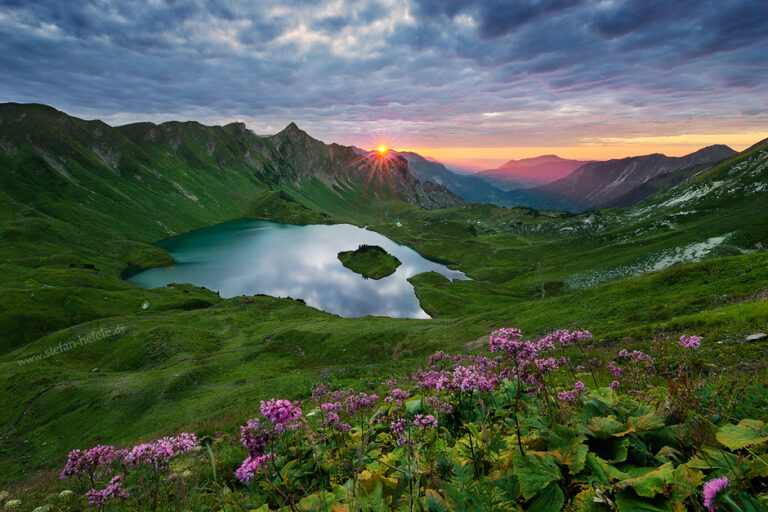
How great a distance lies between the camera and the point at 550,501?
3.35 meters

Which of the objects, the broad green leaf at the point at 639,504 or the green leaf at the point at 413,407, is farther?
the green leaf at the point at 413,407

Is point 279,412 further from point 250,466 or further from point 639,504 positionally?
point 639,504

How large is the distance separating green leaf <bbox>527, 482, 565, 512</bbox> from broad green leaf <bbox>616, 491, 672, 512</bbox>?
1.73ft

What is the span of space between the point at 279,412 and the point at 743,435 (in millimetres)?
5529

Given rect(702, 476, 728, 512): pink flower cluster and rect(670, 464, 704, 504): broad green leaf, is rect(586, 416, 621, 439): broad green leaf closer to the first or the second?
rect(670, 464, 704, 504): broad green leaf

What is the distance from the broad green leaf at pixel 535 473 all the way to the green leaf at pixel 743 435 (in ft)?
6.10

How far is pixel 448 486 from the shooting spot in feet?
11.0

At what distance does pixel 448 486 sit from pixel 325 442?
573 cm

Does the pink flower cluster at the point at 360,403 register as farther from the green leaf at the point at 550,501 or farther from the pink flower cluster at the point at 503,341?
the green leaf at the point at 550,501

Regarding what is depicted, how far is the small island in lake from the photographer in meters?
167

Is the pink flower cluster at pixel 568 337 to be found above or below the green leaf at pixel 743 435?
below

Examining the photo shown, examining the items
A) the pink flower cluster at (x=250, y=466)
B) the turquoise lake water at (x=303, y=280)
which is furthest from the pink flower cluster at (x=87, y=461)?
the turquoise lake water at (x=303, y=280)

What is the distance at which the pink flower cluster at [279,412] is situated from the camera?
4164 mm

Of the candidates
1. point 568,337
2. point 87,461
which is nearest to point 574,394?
point 568,337
